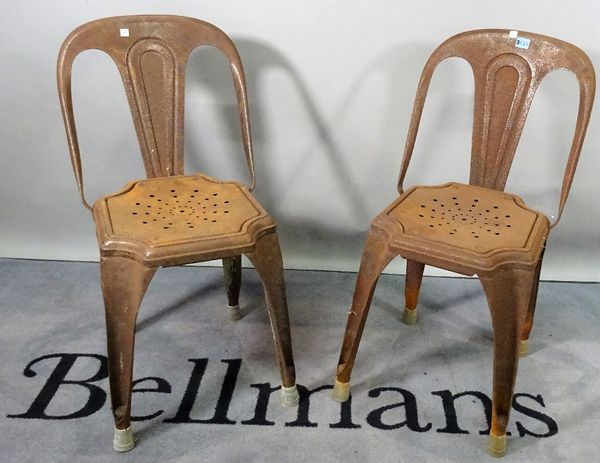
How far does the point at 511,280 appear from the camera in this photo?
1.38m

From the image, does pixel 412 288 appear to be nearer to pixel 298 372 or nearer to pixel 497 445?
pixel 298 372

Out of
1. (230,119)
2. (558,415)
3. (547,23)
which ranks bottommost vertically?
(558,415)

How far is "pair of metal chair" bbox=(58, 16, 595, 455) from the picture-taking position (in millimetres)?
1387

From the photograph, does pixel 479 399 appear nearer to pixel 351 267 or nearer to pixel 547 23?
pixel 351 267

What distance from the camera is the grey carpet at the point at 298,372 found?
1.51 m

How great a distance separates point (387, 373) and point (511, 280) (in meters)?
0.50

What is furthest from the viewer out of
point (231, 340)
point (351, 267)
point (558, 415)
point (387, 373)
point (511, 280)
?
point (351, 267)

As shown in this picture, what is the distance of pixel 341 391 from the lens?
5.37 ft

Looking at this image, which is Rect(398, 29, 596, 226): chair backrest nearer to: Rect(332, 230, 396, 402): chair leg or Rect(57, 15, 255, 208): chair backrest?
Rect(332, 230, 396, 402): chair leg

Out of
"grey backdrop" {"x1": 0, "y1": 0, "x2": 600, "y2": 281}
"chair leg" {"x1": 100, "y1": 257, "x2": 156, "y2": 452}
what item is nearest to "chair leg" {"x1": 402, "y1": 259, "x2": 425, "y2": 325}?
"grey backdrop" {"x1": 0, "y1": 0, "x2": 600, "y2": 281}

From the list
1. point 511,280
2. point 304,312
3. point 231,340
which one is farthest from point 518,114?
point 231,340

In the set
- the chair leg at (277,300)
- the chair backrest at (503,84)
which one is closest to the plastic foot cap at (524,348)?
the chair backrest at (503,84)

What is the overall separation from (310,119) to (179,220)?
0.66m

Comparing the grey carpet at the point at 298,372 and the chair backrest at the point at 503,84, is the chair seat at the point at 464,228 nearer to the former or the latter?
the chair backrest at the point at 503,84
